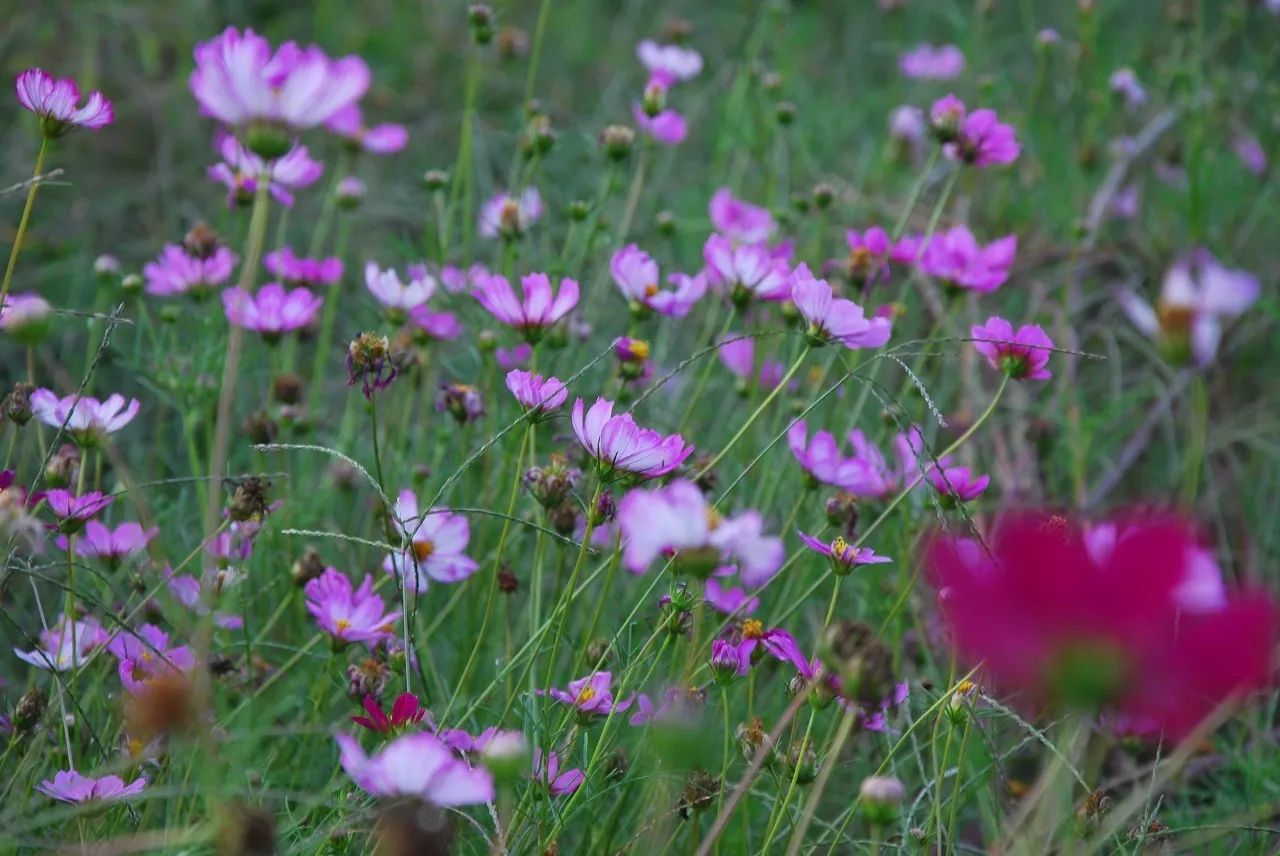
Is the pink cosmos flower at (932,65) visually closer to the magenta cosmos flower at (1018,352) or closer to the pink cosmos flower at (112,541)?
the magenta cosmos flower at (1018,352)

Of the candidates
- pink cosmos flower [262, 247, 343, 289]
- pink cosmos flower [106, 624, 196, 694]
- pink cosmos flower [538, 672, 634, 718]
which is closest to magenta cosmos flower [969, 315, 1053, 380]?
pink cosmos flower [538, 672, 634, 718]

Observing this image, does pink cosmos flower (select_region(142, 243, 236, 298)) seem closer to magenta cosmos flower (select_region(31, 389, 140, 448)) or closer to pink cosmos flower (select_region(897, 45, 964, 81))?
magenta cosmos flower (select_region(31, 389, 140, 448))

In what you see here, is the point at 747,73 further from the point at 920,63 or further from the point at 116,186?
the point at 116,186

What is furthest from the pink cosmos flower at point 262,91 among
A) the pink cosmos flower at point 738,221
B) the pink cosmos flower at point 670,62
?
the pink cosmos flower at point 670,62

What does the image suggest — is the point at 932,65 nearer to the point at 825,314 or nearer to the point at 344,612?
the point at 825,314

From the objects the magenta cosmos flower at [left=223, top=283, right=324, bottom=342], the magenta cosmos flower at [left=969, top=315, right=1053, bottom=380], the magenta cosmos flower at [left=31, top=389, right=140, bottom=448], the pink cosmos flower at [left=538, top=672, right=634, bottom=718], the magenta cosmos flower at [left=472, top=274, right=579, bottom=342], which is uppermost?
the magenta cosmos flower at [left=223, top=283, right=324, bottom=342]

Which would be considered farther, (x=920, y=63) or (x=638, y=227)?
(x=920, y=63)

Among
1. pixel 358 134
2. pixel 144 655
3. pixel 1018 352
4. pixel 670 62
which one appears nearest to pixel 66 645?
pixel 144 655

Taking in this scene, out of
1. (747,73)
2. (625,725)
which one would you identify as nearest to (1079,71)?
(747,73)
